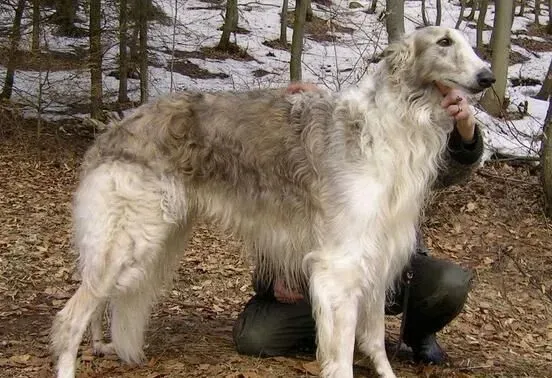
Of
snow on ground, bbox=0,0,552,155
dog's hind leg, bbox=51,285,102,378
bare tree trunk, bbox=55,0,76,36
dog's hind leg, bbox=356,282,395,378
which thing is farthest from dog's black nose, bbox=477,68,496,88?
bare tree trunk, bbox=55,0,76,36

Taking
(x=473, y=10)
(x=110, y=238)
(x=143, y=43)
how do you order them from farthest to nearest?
(x=473, y=10)
(x=143, y=43)
(x=110, y=238)

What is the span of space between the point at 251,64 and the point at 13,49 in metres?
8.22

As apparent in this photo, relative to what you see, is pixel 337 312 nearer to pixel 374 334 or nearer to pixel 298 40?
pixel 374 334

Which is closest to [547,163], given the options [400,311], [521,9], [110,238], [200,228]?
[200,228]

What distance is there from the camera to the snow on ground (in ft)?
36.2

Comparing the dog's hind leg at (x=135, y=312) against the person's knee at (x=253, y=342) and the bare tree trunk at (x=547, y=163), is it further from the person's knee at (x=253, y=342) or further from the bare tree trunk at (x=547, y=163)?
the bare tree trunk at (x=547, y=163)

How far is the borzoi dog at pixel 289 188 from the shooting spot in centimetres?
373

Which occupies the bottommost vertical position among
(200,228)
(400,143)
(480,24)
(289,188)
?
(200,228)

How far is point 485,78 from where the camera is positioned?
3.42m

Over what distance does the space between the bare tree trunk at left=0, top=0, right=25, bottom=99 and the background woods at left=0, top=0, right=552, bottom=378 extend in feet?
0.07

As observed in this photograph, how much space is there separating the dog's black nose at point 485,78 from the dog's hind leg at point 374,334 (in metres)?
1.29

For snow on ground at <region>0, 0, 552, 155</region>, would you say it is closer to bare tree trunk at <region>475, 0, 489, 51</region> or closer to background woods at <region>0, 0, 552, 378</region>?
background woods at <region>0, 0, 552, 378</region>

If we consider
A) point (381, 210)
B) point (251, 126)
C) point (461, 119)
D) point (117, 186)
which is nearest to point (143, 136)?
point (117, 186)

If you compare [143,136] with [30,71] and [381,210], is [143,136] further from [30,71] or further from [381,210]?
[30,71]
